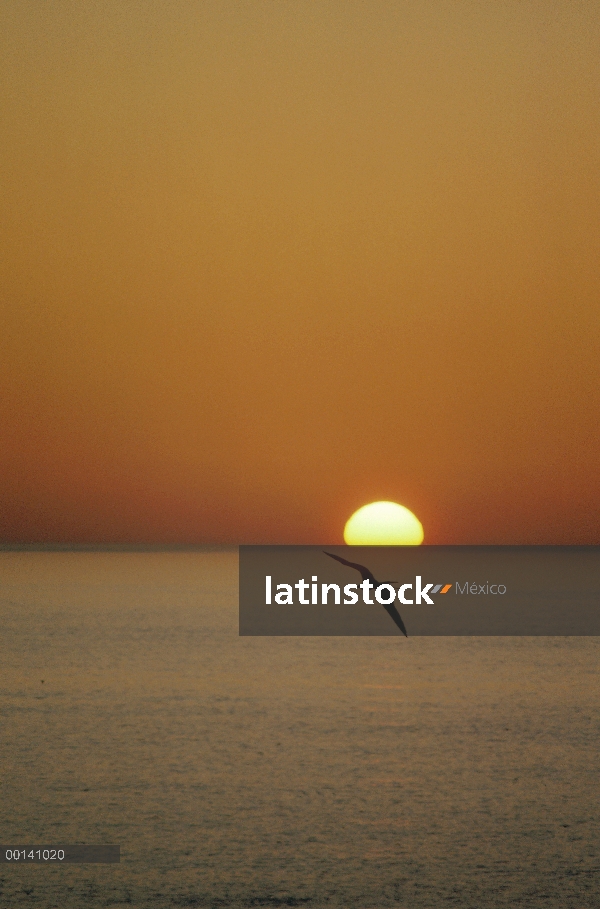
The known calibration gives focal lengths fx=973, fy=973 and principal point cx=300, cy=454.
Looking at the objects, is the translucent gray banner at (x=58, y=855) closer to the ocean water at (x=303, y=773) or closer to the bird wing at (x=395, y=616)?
the ocean water at (x=303, y=773)

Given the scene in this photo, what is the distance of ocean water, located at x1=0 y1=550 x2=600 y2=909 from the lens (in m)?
2.88

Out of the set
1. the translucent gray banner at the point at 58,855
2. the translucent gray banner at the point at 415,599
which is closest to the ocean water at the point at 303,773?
the translucent gray banner at the point at 58,855

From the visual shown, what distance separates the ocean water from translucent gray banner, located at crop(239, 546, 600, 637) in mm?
1541

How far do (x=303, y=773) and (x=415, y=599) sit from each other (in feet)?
33.4

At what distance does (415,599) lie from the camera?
14.1 m

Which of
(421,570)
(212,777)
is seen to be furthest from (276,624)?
(421,570)

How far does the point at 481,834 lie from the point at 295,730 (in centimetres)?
174

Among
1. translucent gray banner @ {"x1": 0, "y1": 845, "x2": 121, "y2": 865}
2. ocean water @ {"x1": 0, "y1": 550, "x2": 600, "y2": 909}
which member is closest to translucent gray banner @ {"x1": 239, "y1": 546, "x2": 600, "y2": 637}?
ocean water @ {"x1": 0, "y1": 550, "x2": 600, "y2": 909}

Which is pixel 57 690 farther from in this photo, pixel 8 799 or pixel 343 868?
pixel 343 868

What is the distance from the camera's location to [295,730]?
193 inches

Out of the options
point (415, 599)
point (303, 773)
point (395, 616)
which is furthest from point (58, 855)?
point (415, 599)

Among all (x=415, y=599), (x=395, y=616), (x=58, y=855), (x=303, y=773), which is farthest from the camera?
(x=415, y=599)

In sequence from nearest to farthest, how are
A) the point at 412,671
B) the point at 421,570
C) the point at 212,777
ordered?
1. the point at 212,777
2. the point at 412,671
3. the point at 421,570

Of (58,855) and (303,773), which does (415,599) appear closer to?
(303,773)
